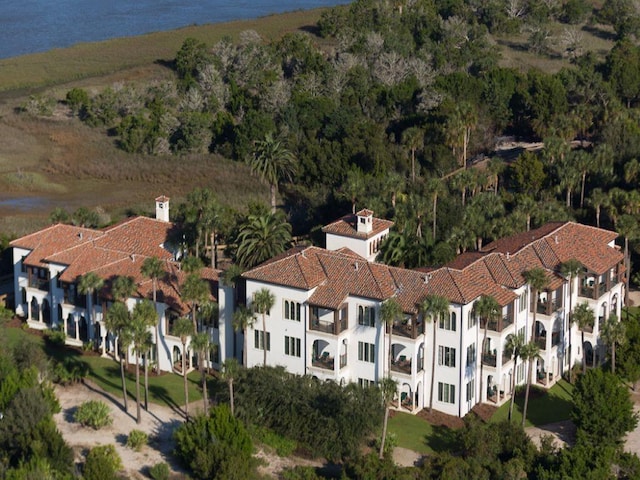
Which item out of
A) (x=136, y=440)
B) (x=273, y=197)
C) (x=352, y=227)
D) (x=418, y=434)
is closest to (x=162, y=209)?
(x=352, y=227)

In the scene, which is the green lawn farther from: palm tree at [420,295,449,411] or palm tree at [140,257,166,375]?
palm tree at [420,295,449,411]

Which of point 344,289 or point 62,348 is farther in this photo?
point 62,348

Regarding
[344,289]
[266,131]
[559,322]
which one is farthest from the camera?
[266,131]

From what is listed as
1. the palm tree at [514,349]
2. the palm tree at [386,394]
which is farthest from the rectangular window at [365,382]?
the palm tree at [514,349]

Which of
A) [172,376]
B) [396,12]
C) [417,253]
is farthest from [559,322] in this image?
[396,12]

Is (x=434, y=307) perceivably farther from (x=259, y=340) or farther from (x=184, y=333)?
(x=184, y=333)

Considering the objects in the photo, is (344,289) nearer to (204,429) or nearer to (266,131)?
(204,429)

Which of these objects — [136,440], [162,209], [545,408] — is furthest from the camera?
[162,209]

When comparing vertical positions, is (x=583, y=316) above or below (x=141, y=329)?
below
